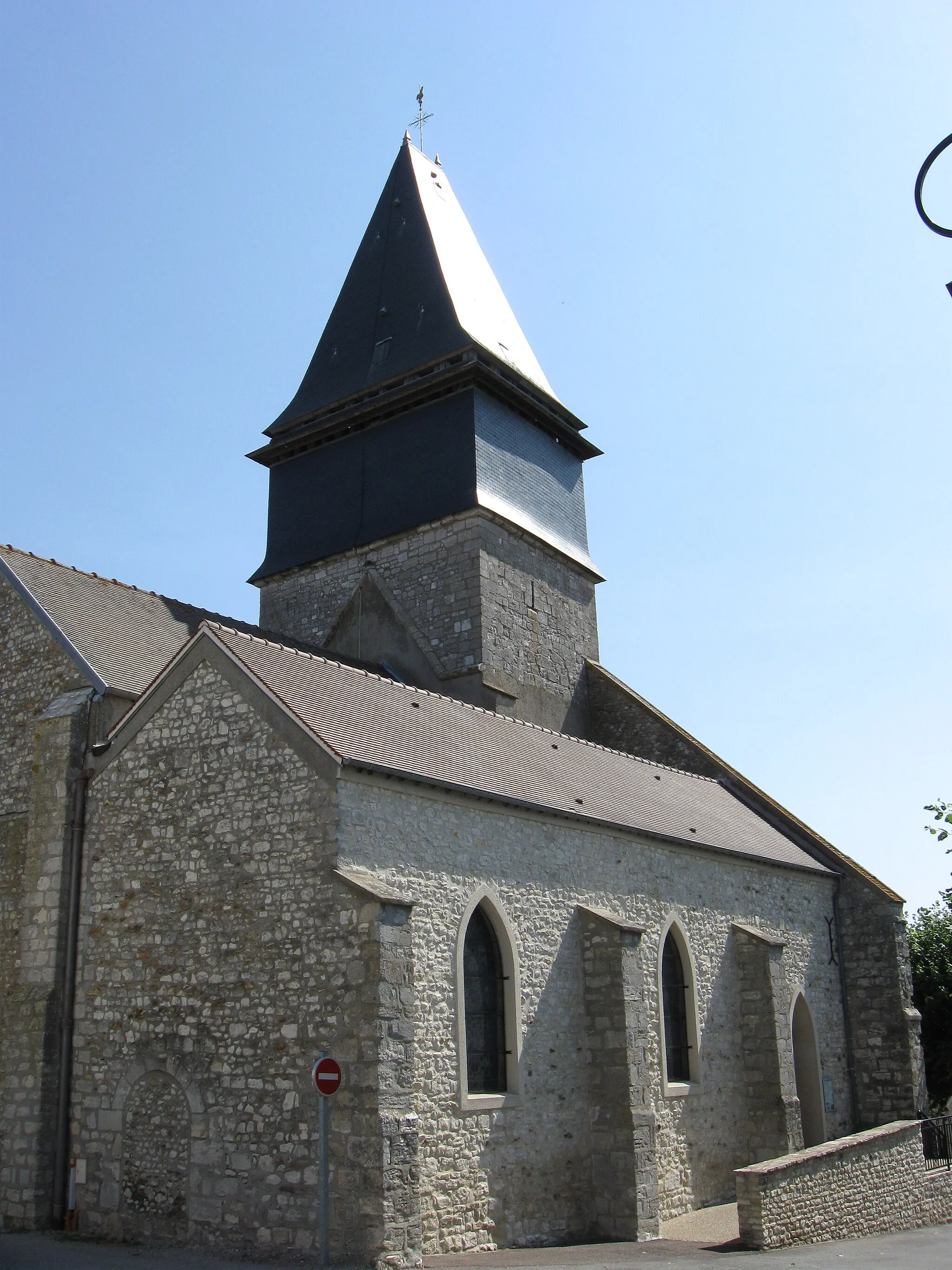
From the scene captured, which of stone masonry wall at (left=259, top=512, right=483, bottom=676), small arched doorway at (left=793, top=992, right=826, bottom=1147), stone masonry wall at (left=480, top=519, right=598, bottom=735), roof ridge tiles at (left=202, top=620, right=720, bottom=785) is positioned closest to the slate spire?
stone masonry wall at (left=259, top=512, right=483, bottom=676)

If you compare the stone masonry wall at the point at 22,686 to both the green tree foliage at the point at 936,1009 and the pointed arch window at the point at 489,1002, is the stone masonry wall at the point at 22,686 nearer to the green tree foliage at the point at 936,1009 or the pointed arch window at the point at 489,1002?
the pointed arch window at the point at 489,1002

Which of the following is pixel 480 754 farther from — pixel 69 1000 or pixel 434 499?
pixel 434 499

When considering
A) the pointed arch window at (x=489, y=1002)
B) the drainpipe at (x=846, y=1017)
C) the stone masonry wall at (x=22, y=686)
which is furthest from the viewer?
the drainpipe at (x=846, y=1017)

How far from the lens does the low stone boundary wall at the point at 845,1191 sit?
1149 cm

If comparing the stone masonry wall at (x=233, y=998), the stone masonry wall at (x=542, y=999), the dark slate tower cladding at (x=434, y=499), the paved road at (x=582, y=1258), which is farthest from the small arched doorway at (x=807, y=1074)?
the stone masonry wall at (x=233, y=998)

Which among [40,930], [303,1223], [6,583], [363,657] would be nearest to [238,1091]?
[303,1223]

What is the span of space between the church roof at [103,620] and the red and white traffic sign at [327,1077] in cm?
540

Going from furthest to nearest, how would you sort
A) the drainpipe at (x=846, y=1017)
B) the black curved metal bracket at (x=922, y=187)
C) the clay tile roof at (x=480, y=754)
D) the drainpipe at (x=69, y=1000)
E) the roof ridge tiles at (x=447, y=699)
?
the drainpipe at (x=846, y=1017) → the roof ridge tiles at (x=447, y=699) → the clay tile roof at (x=480, y=754) → the drainpipe at (x=69, y=1000) → the black curved metal bracket at (x=922, y=187)

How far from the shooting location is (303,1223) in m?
9.54

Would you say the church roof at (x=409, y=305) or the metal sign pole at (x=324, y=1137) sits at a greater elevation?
the church roof at (x=409, y=305)

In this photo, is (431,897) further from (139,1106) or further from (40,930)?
(40,930)

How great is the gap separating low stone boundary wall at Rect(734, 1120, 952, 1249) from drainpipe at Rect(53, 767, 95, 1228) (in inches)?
267

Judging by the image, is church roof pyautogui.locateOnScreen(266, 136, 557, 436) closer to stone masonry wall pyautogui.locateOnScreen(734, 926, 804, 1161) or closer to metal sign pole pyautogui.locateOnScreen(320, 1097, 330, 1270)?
stone masonry wall pyautogui.locateOnScreen(734, 926, 804, 1161)

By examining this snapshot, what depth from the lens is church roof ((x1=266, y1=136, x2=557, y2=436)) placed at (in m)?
22.0
